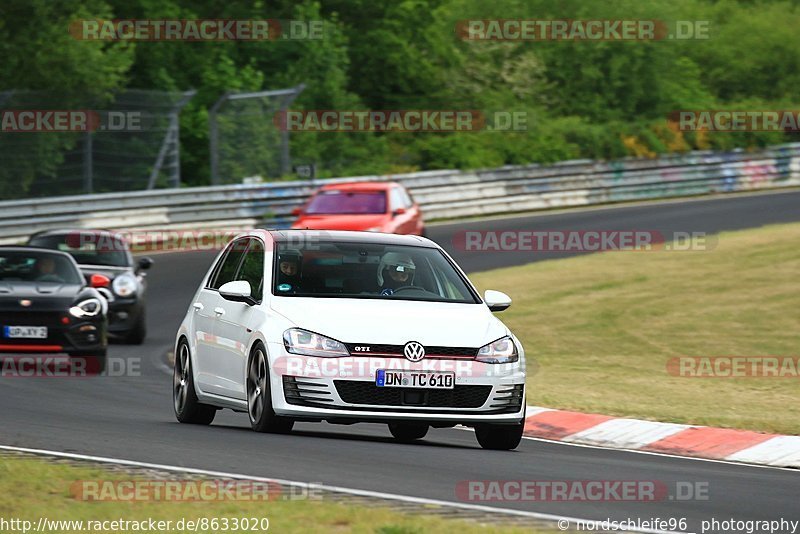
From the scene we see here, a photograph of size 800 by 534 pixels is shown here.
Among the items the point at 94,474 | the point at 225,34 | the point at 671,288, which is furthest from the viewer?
the point at 225,34

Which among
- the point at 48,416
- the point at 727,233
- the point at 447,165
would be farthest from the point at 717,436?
the point at 447,165

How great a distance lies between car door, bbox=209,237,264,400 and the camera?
11.5 metres

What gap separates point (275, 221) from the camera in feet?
114

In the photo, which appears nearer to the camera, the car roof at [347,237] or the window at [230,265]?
the car roof at [347,237]

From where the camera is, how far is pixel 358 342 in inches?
424

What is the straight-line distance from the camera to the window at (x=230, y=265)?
12516mm

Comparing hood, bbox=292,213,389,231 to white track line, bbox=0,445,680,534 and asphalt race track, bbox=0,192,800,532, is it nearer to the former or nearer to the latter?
asphalt race track, bbox=0,192,800,532

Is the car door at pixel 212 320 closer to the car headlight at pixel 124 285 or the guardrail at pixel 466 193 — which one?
the car headlight at pixel 124 285

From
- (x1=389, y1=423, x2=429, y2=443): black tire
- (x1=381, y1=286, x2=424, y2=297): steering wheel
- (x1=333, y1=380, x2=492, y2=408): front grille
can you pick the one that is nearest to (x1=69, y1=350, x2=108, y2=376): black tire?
(x1=389, y1=423, x2=429, y2=443): black tire

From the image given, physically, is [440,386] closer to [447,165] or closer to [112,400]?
[112,400]

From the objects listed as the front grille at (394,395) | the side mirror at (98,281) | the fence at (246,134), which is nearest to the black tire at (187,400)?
the front grille at (394,395)

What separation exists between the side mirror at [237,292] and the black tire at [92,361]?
642 cm

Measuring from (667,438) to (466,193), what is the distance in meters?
26.9

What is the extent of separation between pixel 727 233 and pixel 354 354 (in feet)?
81.4
